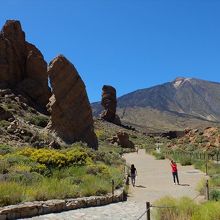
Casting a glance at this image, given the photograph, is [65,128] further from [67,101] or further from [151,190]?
[151,190]

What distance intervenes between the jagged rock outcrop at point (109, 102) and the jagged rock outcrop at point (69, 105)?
62.7 meters

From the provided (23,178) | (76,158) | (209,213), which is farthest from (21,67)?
(209,213)

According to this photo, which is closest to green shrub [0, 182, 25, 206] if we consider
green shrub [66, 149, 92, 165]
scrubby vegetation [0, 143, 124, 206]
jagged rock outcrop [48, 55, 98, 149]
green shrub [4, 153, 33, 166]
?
scrubby vegetation [0, 143, 124, 206]

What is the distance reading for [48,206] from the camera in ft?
49.6

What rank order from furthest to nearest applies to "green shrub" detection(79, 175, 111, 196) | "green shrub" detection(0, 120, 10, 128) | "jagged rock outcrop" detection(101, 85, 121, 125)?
1. "jagged rock outcrop" detection(101, 85, 121, 125)
2. "green shrub" detection(0, 120, 10, 128)
3. "green shrub" detection(79, 175, 111, 196)

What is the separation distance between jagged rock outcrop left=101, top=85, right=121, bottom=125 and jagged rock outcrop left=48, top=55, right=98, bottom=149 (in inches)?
2469

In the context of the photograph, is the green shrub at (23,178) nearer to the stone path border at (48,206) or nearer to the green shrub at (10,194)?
the green shrub at (10,194)

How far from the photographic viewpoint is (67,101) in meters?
46.2

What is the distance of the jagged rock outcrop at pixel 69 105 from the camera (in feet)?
150

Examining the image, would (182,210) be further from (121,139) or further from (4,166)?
(121,139)

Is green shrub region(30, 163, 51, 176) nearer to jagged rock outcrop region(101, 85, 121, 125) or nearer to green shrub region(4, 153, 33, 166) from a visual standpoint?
green shrub region(4, 153, 33, 166)

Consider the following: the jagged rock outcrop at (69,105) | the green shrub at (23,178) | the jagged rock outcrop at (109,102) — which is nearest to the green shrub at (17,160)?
the green shrub at (23,178)

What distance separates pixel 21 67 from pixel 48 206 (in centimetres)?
4333

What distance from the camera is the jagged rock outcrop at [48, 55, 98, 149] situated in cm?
4569
